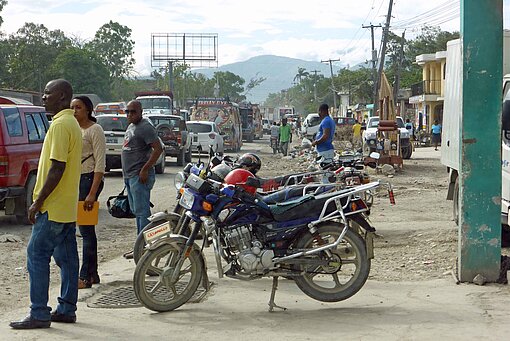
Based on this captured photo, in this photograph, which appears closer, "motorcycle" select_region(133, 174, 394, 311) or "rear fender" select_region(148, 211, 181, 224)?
"motorcycle" select_region(133, 174, 394, 311)

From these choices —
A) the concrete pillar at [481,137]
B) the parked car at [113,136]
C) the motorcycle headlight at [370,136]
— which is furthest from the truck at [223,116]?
the concrete pillar at [481,137]

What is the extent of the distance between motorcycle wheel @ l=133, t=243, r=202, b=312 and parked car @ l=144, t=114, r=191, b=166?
66.7ft

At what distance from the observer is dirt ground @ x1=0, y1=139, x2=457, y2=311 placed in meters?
9.32

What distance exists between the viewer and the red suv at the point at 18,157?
12719 mm

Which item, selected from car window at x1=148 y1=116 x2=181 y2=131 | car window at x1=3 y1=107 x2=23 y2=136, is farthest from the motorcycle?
car window at x1=148 y1=116 x2=181 y2=131

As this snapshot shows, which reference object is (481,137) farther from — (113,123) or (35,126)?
(113,123)

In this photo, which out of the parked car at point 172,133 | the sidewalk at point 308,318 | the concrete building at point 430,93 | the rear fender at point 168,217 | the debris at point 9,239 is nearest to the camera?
the sidewalk at point 308,318

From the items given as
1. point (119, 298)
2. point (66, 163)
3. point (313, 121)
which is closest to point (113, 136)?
point (119, 298)

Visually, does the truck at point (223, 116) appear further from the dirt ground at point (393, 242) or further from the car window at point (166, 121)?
the dirt ground at point (393, 242)

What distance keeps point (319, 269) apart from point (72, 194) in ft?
7.55

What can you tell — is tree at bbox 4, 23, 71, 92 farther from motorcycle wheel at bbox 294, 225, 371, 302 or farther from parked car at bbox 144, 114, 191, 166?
motorcycle wheel at bbox 294, 225, 371, 302

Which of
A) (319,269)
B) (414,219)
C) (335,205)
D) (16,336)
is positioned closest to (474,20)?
(335,205)

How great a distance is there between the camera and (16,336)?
6594 millimetres

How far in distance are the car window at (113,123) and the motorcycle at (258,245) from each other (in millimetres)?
16232
